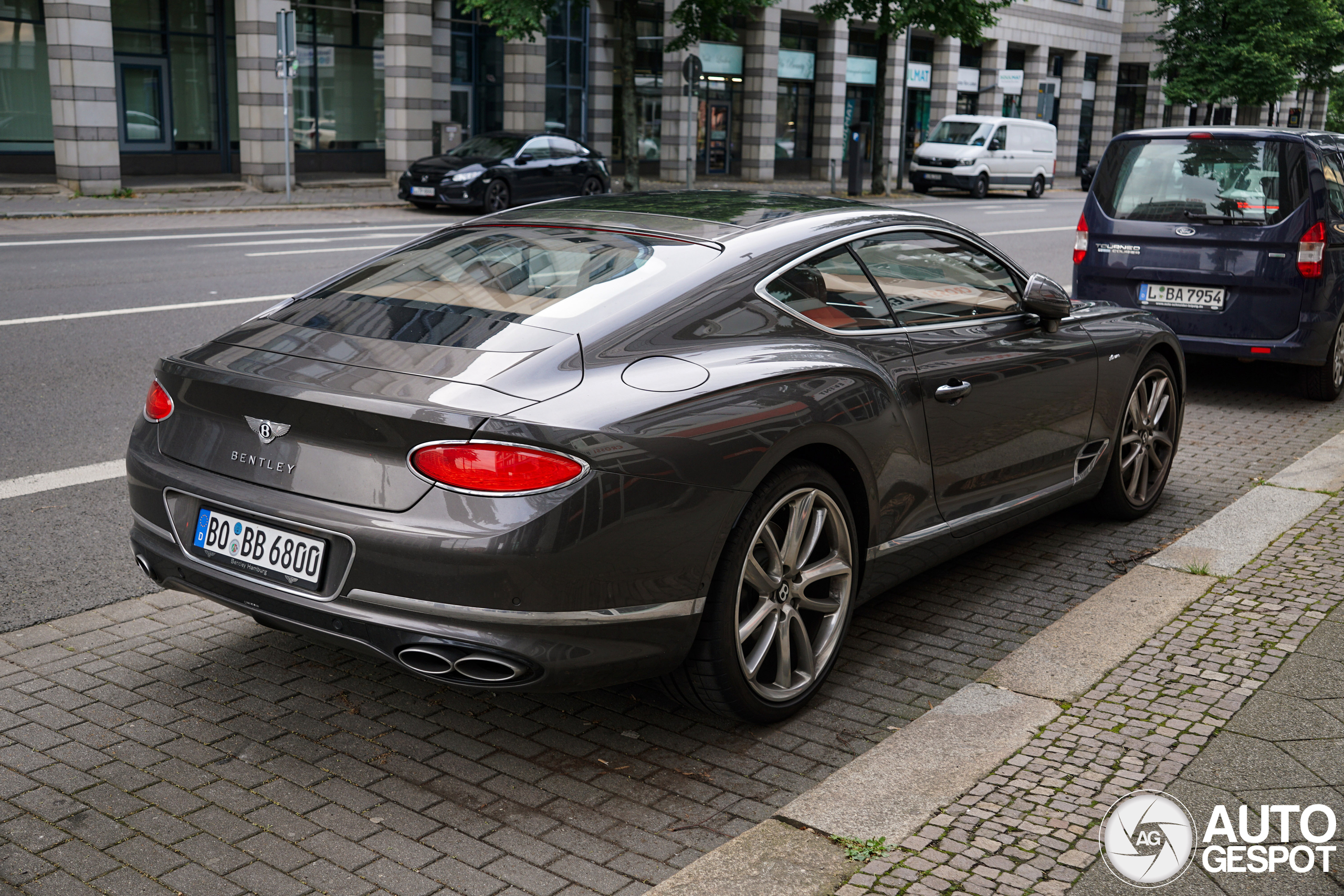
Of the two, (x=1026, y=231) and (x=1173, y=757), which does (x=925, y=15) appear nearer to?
(x=1026, y=231)

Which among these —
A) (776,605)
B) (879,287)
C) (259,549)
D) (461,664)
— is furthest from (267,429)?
(879,287)

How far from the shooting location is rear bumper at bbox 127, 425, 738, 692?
10.5ft

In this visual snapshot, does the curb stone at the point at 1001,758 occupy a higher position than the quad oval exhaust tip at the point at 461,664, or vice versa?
the quad oval exhaust tip at the point at 461,664

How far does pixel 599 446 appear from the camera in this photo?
3256 mm

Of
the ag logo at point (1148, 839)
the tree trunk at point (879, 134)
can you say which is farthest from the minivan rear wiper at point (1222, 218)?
the tree trunk at point (879, 134)

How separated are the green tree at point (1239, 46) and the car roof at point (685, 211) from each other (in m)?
47.7

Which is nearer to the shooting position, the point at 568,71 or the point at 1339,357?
the point at 1339,357

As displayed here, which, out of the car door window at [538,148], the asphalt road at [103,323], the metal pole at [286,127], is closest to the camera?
the asphalt road at [103,323]

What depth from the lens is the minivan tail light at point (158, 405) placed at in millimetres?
3812

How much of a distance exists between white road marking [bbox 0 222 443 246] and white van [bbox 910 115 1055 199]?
19222 mm

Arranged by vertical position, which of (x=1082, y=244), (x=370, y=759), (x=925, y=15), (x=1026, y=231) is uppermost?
(x=925, y=15)

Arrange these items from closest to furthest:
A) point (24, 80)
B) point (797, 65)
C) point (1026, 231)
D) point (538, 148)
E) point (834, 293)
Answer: point (834, 293)
point (1026, 231)
point (538, 148)
point (24, 80)
point (797, 65)

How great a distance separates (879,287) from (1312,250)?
5399 mm

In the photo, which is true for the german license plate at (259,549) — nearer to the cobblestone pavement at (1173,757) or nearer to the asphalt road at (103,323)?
the asphalt road at (103,323)
